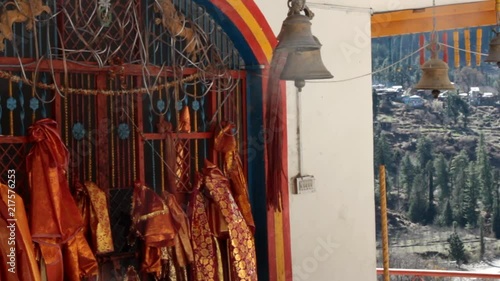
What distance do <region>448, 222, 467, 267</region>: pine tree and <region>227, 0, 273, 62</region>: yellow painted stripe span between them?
4.29m

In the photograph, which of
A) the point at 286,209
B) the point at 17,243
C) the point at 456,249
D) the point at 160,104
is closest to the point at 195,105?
the point at 160,104

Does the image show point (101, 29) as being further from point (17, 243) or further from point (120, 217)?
point (17, 243)

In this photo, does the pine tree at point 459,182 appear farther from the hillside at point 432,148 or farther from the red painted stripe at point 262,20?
the red painted stripe at point 262,20

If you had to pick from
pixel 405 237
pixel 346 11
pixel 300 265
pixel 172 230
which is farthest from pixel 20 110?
pixel 405 237

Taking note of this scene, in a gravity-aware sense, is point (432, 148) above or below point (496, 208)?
above

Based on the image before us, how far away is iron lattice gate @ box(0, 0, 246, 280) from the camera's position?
14.4 ft

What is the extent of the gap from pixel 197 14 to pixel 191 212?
127 cm

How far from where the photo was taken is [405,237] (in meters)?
9.13

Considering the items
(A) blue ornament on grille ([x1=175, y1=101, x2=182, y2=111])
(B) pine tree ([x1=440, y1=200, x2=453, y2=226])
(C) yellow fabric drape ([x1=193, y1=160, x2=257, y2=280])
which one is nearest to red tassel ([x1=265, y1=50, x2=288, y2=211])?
(C) yellow fabric drape ([x1=193, y1=160, x2=257, y2=280])

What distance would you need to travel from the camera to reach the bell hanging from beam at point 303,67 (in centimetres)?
420

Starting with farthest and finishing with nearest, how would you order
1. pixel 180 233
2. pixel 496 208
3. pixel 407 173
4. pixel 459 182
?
1. pixel 407 173
2. pixel 459 182
3. pixel 496 208
4. pixel 180 233

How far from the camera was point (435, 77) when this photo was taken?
18.5ft

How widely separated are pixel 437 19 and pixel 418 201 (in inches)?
103

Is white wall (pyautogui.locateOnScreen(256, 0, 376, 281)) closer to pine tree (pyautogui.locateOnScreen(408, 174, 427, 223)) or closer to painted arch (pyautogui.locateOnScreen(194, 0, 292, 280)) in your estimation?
painted arch (pyautogui.locateOnScreen(194, 0, 292, 280))
